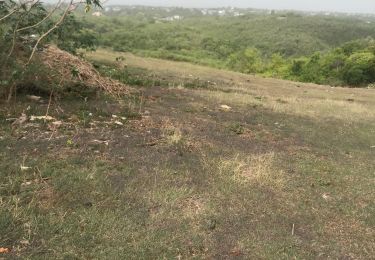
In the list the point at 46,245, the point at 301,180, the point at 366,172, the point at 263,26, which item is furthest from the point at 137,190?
the point at 263,26

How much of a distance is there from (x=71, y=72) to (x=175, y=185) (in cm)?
462

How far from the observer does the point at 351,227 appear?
5312 mm

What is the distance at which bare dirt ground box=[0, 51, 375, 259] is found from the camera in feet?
14.8

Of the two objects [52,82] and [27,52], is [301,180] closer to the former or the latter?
[52,82]

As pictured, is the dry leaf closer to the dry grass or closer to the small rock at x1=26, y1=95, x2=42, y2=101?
the dry grass

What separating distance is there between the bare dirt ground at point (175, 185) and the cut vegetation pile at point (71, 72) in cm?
38

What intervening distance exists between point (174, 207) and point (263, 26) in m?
85.9

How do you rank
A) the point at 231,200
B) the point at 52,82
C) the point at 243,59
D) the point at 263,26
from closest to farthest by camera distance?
the point at 231,200
the point at 52,82
the point at 243,59
the point at 263,26

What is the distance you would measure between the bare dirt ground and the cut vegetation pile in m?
0.38

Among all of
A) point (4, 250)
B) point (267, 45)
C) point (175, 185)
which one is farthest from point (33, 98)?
point (267, 45)

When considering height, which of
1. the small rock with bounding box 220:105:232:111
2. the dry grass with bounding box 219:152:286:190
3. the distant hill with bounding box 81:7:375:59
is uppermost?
the dry grass with bounding box 219:152:286:190

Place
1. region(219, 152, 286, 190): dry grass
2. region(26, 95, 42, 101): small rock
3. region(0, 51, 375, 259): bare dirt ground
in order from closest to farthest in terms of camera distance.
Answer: region(0, 51, 375, 259): bare dirt ground
region(219, 152, 286, 190): dry grass
region(26, 95, 42, 101): small rock

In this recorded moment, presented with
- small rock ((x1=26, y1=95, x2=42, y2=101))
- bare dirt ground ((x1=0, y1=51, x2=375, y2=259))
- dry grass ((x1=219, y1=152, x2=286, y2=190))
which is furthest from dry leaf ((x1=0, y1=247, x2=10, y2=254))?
small rock ((x1=26, y1=95, x2=42, y2=101))

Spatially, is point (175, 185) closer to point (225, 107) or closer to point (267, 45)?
point (225, 107)
